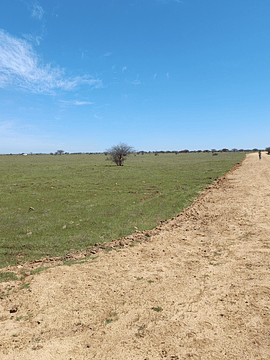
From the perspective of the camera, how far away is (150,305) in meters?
5.41

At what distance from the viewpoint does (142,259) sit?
8023 millimetres

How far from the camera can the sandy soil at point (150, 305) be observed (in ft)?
13.7

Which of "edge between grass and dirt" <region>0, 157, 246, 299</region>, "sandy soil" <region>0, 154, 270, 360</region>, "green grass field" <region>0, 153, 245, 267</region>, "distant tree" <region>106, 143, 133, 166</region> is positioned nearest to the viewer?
"sandy soil" <region>0, 154, 270, 360</region>

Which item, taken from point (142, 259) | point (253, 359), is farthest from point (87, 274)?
point (253, 359)

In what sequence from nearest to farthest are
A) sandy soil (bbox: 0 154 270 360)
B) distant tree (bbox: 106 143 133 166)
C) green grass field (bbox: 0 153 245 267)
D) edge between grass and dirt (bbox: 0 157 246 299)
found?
sandy soil (bbox: 0 154 270 360) < edge between grass and dirt (bbox: 0 157 246 299) < green grass field (bbox: 0 153 245 267) < distant tree (bbox: 106 143 133 166)

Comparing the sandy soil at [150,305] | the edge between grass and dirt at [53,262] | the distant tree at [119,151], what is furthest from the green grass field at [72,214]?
the distant tree at [119,151]

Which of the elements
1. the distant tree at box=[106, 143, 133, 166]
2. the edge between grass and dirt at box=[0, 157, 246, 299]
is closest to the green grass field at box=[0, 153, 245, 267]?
the edge between grass and dirt at box=[0, 157, 246, 299]

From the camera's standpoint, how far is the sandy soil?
4.18 meters

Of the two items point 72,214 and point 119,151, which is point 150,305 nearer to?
point 72,214

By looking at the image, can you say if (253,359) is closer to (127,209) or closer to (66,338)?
(66,338)

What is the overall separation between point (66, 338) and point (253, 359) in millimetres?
3586

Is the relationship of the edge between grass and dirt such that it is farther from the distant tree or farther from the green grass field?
the distant tree

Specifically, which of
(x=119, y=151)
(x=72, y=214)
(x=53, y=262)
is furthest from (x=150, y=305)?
(x=119, y=151)

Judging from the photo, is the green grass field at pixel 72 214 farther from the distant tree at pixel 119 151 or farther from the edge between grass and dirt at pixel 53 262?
the distant tree at pixel 119 151
